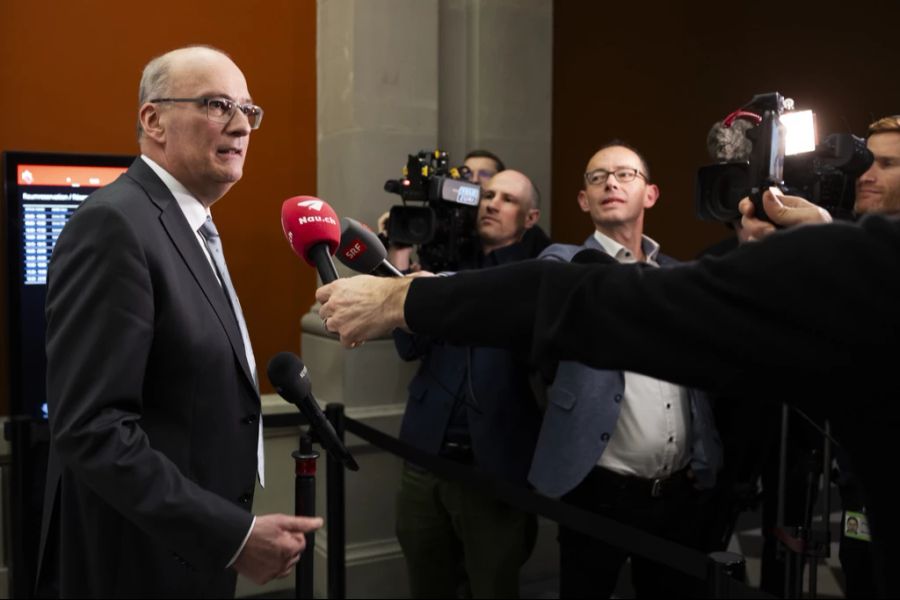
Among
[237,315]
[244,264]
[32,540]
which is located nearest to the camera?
[237,315]

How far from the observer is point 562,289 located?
3.63 ft

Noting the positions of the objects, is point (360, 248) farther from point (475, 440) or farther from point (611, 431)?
point (475, 440)

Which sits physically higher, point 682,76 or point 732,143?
point 682,76

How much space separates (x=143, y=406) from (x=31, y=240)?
1729 millimetres

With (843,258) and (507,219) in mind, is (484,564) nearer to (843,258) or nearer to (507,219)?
(507,219)

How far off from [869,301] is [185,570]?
153 centimetres

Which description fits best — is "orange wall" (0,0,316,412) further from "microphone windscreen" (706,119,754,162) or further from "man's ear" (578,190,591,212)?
"microphone windscreen" (706,119,754,162)

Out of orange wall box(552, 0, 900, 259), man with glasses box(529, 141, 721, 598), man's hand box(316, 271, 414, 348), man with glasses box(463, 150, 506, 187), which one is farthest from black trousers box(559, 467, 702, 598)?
orange wall box(552, 0, 900, 259)

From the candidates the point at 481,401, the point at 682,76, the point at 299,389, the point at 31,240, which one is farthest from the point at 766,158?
the point at 682,76

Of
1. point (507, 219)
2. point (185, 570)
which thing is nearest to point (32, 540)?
point (185, 570)

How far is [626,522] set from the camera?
2938mm

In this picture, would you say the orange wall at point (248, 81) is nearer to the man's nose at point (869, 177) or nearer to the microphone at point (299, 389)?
the microphone at point (299, 389)

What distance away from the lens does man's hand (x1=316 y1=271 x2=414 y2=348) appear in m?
1.31

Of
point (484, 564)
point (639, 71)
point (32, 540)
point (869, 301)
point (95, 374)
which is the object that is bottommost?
point (484, 564)
